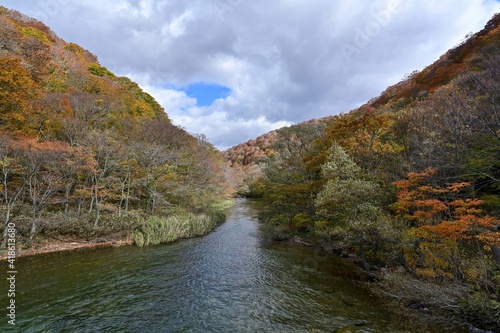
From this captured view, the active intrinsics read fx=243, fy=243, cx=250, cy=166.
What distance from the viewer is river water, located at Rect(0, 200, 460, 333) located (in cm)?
825

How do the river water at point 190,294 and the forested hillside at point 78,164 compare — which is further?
the forested hillside at point 78,164

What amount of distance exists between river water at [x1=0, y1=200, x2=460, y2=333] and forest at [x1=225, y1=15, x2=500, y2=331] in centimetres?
202

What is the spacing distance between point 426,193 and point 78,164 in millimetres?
22453

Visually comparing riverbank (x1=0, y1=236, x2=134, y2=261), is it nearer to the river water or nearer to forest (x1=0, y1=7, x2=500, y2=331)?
forest (x1=0, y1=7, x2=500, y2=331)

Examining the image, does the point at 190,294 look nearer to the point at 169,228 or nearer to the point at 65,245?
the point at 169,228

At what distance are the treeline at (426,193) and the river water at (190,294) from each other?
245cm

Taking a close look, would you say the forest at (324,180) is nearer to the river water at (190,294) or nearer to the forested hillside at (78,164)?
the forested hillside at (78,164)

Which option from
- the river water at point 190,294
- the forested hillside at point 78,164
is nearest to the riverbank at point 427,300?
the river water at point 190,294

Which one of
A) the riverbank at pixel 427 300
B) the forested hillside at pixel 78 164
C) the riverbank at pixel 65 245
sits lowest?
the riverbank at pixel 427 300

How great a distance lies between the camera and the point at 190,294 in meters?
10.6

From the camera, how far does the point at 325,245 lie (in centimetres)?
1862

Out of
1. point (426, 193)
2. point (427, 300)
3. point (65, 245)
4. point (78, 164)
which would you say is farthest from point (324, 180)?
point (65, 245)

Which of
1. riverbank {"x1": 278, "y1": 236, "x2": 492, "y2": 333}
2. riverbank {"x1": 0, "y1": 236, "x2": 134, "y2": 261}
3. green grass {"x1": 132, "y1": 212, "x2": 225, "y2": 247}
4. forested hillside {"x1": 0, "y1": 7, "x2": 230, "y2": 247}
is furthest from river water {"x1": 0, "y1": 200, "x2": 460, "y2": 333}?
forested hillside {"x1": 0, "y1": 7, "x2": 230, "y2": 247}

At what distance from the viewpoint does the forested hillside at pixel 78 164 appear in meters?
15.4
